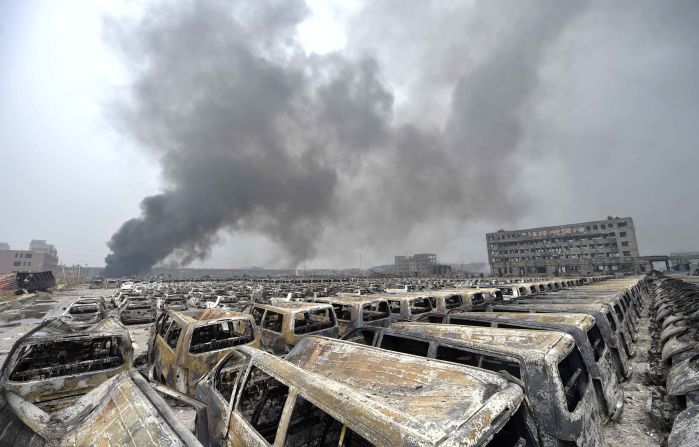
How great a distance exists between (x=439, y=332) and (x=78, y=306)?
40.6 ft

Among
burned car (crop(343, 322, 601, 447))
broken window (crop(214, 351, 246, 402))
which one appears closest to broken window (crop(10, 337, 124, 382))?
broken window (crop(214, 351, 246, 402))

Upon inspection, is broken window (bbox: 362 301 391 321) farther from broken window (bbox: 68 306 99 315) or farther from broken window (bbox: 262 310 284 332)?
broken window (bbox: 68 306 99 315)

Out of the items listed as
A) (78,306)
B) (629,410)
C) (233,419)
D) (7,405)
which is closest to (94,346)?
(7,405)

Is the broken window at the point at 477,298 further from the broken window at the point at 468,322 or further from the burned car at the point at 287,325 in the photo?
the burned car at the point at 287,325

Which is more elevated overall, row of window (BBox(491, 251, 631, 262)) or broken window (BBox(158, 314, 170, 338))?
row of window (BBox(491, 251, 631, 262))

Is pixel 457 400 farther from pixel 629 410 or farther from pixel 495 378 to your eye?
pixel 629 410

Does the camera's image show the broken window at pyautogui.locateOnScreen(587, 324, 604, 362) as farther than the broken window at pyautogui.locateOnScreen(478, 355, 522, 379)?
Yes

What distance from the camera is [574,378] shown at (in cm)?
321

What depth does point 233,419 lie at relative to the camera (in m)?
2.91

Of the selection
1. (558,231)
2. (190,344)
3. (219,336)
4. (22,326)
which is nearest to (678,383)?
(190,344)

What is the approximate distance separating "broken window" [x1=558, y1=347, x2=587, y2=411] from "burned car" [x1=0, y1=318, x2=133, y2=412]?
6.25m

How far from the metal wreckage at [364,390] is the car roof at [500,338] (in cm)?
2

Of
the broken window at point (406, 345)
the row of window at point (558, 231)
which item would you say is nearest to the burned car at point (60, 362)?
the broken window at point (406, 345)

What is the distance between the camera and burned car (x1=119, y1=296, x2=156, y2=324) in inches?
529
